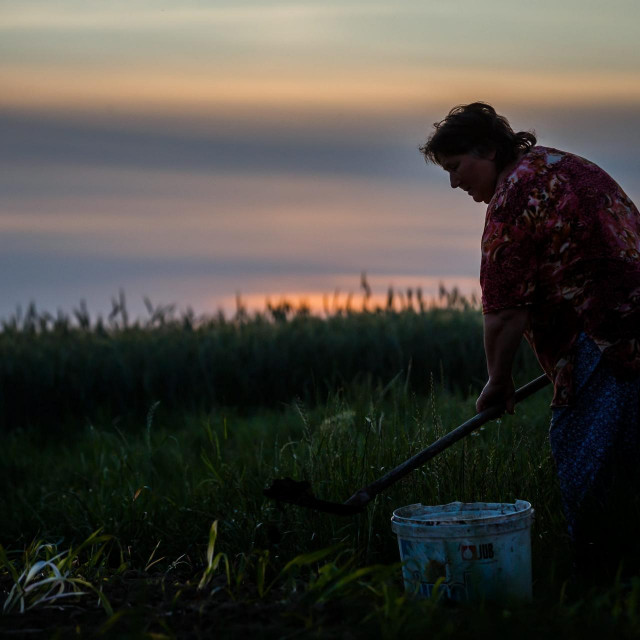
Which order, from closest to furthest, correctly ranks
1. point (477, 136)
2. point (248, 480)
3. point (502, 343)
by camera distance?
point (502, 343), point (477, 136), point (248, 480)

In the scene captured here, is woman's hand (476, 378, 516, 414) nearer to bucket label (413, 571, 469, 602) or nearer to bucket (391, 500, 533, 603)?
bucket (391, 500, 533, 603)

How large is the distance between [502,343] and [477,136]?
1030mm

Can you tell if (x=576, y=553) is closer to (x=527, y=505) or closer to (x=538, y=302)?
(x=527, y=505)

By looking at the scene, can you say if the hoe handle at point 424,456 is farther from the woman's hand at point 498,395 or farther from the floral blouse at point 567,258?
the floral blouse at point 567,258

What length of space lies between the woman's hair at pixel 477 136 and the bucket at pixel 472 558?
5.71 feet

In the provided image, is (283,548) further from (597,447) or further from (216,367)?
(216,367)

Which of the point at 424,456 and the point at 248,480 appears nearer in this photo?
the point at 424,456

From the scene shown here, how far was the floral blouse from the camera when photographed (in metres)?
4.42

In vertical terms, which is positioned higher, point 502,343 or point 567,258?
point 567,258

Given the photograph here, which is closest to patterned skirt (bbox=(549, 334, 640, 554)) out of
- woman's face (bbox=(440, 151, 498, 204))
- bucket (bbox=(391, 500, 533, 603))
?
bucket (bbox=(391, 500, 533, 603))

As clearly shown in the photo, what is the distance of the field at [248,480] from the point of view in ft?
11.6

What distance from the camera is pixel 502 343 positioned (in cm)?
443

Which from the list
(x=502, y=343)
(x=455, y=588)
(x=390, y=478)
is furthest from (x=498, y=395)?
(x=455, y=588)

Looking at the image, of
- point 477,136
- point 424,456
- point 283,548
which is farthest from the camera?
point 283,548
